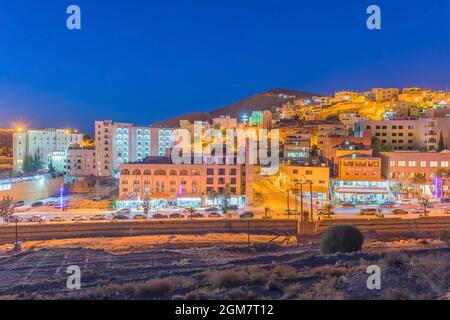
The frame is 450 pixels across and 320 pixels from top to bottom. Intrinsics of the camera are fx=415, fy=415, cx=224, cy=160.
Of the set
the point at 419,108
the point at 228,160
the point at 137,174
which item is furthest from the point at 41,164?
the point at 419,108

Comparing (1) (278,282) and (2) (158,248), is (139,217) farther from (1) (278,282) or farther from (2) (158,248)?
(1) (278,282)

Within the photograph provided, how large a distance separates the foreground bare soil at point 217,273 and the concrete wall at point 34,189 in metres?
12.0

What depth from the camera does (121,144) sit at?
42562 mm

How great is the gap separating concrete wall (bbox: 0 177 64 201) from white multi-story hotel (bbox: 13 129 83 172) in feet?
44.5

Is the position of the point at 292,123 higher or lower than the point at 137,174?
higher

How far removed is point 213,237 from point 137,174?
1031cm

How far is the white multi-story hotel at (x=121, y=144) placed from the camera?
138 feet

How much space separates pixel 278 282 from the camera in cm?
788

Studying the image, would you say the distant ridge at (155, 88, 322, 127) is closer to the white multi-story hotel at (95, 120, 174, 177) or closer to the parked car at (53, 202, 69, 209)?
the white multi-story hotel at (95, 120, 174, 177)

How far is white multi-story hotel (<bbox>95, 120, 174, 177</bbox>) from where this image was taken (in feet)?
138

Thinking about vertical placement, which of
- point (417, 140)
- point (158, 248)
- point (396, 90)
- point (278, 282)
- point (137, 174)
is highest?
point (396, 90)

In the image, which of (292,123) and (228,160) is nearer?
(228,160)

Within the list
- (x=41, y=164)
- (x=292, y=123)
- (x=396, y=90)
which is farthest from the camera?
(x=396, y=90)

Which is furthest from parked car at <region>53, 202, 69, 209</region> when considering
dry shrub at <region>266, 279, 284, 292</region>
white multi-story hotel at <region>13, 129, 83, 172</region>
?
dry shrub at <region>266, 279, 284, 292</region>
